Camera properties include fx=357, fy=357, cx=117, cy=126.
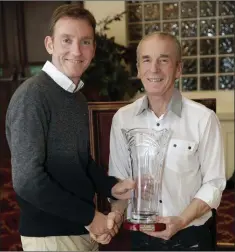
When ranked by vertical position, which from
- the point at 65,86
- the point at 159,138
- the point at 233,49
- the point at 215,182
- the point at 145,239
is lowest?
the point at 145,239

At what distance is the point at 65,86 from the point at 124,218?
0.41 m

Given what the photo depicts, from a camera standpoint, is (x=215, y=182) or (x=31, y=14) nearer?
(x=215, y=182)

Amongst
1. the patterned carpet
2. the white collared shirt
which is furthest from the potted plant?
the patterned carpet

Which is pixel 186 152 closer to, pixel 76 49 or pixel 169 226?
pixel 169 226

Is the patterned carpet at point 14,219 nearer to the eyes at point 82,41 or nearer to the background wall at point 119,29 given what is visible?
the background wall at point 119,29

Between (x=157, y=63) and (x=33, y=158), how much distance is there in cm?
40

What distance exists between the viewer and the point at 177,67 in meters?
0.96

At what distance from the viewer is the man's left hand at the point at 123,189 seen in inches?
36.3

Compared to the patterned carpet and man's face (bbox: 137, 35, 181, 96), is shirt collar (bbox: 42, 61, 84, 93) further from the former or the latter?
the patterned carpet

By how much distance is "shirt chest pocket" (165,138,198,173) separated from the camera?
945 millimetres

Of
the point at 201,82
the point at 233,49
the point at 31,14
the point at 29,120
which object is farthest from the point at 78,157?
the point at 233,49

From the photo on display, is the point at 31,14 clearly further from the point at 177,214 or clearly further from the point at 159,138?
the point at 177,214

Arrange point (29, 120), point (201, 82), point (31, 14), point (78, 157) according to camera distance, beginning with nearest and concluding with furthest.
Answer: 1. point (29, 120)
2. point (78, 157)
3. point (31, 14)
4. point (201, 82)

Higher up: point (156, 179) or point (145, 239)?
point (156, 179)
